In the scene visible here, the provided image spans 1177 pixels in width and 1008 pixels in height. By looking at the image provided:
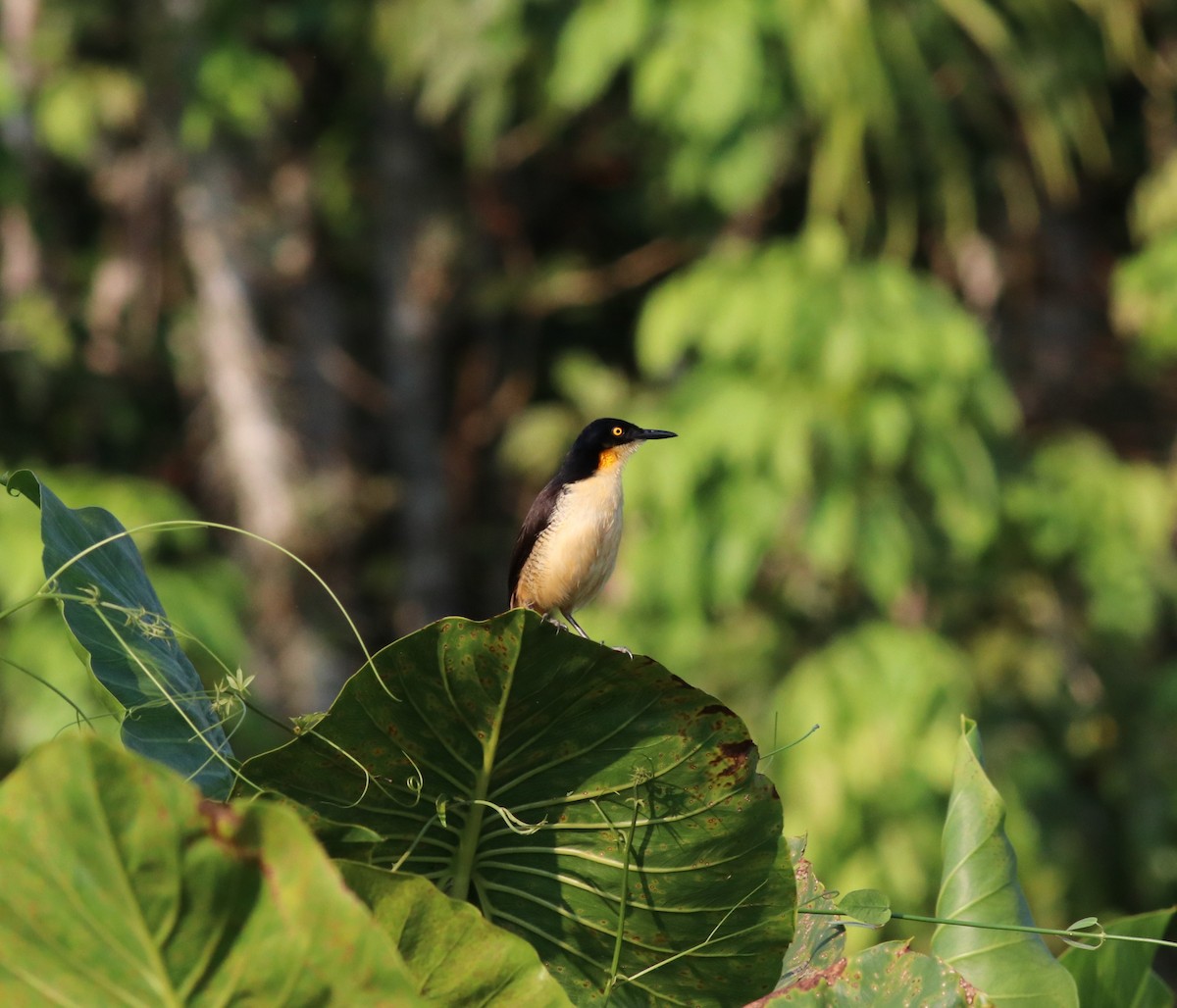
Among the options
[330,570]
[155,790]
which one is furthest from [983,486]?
[155,790]

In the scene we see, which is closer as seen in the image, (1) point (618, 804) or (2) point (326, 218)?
(1) point (618, 804)

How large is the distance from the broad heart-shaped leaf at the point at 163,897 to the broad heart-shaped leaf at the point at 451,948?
0.56 feet

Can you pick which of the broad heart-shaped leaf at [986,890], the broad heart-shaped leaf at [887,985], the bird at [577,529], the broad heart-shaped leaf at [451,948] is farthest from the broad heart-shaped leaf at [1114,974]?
the bird at [577,529]

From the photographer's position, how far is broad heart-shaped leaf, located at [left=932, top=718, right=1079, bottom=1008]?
5.60ft

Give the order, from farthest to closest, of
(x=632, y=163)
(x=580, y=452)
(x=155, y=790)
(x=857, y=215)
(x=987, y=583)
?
(x=632, y=163)
(x=987, y=583)
(x=857, y=215)
(x=580, y=452)
(x=155, y=790)

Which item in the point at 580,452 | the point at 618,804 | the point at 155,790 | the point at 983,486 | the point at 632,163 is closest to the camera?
the point at 155,790

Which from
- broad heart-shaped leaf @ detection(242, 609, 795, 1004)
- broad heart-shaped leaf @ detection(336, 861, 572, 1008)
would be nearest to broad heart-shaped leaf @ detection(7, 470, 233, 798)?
broad heart-shaped leaf @ detection(242, 609, 795, 1004)

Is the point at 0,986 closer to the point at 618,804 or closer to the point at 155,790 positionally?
the point at 155,790

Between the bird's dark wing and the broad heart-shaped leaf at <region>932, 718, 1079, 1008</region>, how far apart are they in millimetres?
1220

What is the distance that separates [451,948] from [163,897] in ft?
1.02

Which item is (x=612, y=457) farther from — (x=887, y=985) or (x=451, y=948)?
(x=451, y=948)

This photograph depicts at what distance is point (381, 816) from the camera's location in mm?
1503

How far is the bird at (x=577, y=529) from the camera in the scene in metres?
2.72

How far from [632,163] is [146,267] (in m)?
3.20
